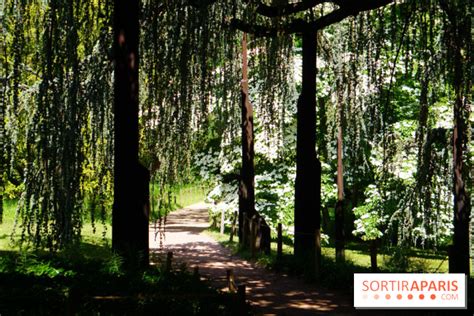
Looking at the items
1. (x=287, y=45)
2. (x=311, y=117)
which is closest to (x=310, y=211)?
(x=311, y=117)

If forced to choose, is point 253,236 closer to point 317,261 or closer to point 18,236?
point 317,261

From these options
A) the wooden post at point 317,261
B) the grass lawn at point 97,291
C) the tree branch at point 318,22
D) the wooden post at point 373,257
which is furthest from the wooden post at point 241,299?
the wooden post at point 317,261

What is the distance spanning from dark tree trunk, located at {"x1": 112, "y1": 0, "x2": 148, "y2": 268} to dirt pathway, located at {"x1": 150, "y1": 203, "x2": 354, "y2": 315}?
2.39 ft

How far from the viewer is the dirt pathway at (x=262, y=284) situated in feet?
29.7

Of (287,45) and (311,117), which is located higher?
(287,45)

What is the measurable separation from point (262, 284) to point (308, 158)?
2928 millimetres

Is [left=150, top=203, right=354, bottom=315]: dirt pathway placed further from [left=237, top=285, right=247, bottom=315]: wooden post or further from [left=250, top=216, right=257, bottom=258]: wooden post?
[left=237, top=285, right=247, bottom=315]: wooden post

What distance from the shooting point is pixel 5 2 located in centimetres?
643

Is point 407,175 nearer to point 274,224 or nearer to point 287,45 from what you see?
point 274,224

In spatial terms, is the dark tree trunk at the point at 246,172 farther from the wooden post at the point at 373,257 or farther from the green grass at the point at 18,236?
the wooden post at the point at 373,257

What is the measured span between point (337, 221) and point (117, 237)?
28.2ft

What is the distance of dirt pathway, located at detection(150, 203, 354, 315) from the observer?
9.04 m

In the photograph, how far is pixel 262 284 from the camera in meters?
11.8

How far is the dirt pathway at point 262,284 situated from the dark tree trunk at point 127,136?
730 millimetres
